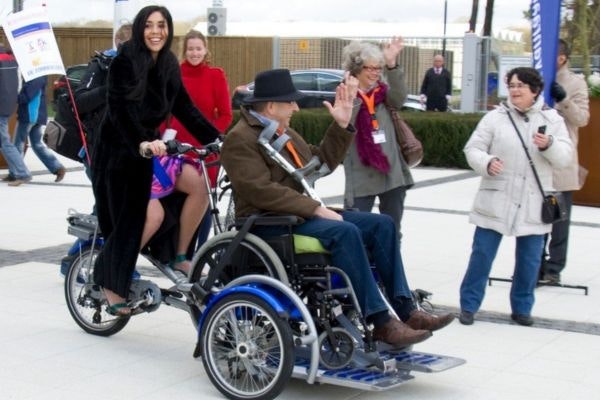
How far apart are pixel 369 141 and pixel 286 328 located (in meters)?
2.53

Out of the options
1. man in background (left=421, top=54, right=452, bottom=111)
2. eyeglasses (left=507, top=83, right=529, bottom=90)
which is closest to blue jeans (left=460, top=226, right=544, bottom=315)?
eyeglasses (left=507, top=83, right=529, bottom=90)

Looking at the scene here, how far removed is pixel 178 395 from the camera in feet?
18.3

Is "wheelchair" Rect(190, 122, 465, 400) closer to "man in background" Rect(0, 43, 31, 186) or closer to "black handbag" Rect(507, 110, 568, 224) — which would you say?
"black handbag" Rect(507, 110, 568, 224)

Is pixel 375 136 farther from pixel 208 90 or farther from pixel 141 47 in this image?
pixel 141 47

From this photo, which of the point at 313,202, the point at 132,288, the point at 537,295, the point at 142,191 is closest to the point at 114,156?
the point at 142,191

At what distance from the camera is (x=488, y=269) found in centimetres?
719

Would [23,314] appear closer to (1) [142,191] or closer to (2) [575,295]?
(1) [142,191]

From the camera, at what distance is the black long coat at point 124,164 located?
6.22 m

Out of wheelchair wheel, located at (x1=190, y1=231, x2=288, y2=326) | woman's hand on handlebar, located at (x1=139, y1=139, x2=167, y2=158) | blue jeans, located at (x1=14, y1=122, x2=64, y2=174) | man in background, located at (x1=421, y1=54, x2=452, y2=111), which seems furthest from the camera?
man in background, located at (x1=421, y1=54, x2=452, y2=111)

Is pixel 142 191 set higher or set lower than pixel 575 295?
higher

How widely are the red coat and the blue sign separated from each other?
2251 mm

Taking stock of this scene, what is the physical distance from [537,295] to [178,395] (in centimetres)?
346

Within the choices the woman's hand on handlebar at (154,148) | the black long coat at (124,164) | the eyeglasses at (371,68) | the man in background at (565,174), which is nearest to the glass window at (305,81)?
the man in background at (565,174)

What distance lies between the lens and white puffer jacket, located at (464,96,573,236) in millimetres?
7000
